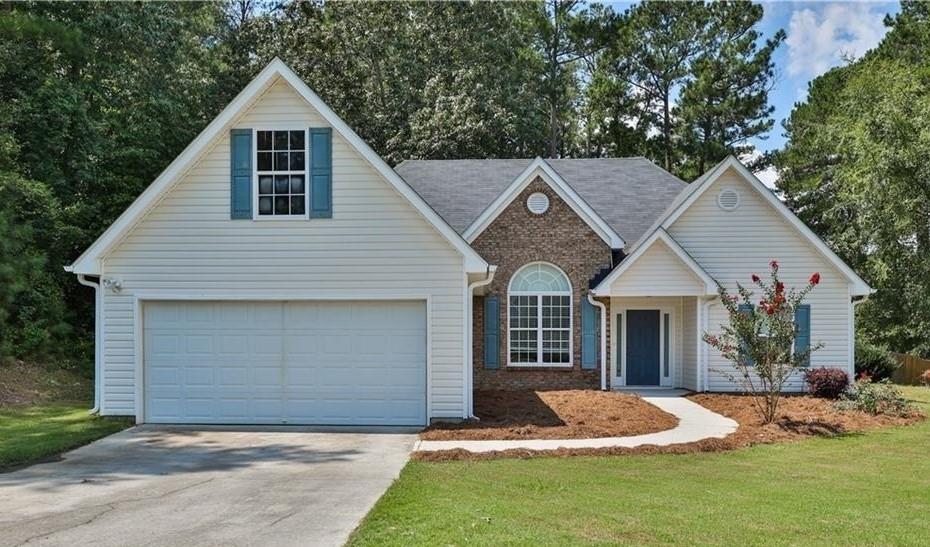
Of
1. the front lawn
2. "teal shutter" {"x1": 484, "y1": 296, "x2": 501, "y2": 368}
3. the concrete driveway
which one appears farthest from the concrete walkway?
the front lawn

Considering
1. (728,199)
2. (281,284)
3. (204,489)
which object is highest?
(728,199)

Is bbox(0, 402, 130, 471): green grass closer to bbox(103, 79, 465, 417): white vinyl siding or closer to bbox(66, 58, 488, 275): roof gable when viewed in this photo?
bbox(103, 79, 465, 417): white vinyl siding

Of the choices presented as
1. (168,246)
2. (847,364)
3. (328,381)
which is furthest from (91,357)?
(847,364)

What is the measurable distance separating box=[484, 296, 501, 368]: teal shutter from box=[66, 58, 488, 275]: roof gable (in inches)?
217

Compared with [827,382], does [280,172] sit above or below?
above

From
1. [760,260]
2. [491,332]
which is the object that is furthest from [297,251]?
[760,260]

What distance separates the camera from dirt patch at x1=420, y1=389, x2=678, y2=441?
1229cm

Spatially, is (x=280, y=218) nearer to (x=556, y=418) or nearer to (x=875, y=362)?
(x=556, y=418)

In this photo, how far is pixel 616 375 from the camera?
789 inches

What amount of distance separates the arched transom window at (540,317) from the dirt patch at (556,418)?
1456 millimetres

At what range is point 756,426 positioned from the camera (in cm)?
1336

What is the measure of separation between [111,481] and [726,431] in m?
9.51

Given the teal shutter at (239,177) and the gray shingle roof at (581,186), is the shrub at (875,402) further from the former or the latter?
the teal shutter at (239,177)

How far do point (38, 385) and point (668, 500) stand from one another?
16136 millimetres
